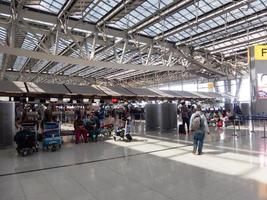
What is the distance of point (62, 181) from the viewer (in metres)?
5.31

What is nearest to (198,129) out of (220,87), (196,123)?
(196,123)

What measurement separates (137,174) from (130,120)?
25.0 feet

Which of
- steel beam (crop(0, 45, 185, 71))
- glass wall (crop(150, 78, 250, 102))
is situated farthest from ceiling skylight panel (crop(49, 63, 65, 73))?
glass wall (crop(150, 78, 250, 102))

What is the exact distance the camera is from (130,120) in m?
13.3

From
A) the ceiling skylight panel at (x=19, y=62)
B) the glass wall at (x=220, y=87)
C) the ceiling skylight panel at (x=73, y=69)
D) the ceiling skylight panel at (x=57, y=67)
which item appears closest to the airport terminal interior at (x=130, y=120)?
the ceiling skylight panel at (x=19, y=62)

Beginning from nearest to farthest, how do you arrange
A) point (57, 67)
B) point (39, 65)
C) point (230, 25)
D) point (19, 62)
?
point (230, 25)
point (19, 62)
point (39, 65)
point (57, 67)

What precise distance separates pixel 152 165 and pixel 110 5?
9.16m

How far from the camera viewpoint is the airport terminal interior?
505cm

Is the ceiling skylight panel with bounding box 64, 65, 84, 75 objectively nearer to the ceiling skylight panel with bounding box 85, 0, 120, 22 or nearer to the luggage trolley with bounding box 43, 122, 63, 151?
the ceiling skylight panel with bounding box 85, 0, 120, 22

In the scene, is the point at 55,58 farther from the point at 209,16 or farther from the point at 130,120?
the point at 209,16

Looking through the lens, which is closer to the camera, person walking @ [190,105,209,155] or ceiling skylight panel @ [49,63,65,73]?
person walking @ [190,105,209,155]

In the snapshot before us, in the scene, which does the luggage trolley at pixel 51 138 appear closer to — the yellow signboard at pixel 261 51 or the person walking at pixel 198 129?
the person walking at pixel 198 129

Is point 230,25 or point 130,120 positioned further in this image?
point 230,25

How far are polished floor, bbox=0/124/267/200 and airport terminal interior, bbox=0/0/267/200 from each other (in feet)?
0.09
